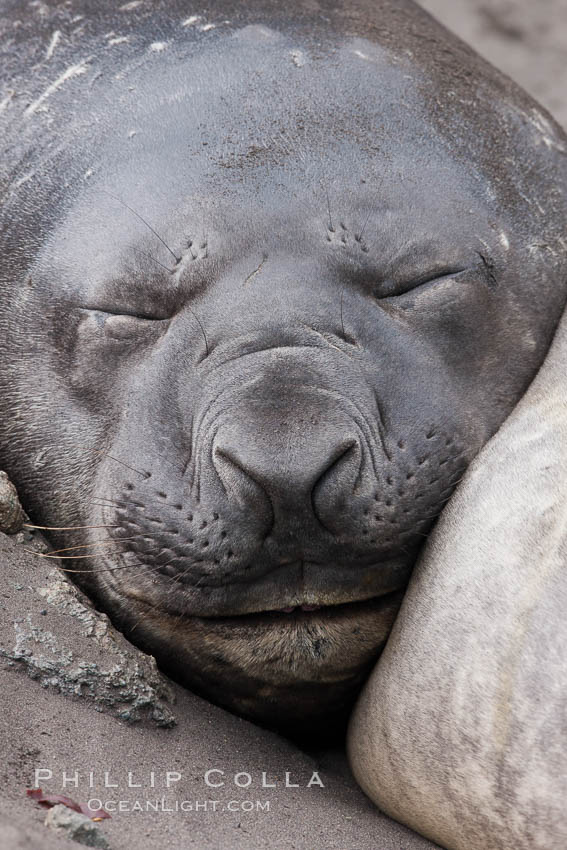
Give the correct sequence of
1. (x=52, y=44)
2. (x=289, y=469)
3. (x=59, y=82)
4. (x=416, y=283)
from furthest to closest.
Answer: (x=52, y=44) → (x=59, y=82) → (x=416, y=283) → (x=289, y=469)

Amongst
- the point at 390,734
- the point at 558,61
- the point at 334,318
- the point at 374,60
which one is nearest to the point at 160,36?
the point at 374,60

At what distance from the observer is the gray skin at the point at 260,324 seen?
9.21 feet

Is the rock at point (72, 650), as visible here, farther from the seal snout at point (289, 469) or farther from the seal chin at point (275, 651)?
the seal snout at point (289, 469)

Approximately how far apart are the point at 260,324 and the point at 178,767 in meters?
1.16

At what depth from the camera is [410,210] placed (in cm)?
318

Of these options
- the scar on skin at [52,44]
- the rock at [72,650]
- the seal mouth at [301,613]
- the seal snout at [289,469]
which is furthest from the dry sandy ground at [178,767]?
the scar on skin at [52,44]

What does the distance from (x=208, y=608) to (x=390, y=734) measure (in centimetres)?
57

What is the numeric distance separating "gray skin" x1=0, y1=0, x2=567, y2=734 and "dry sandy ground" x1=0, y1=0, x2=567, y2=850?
7.5 inches

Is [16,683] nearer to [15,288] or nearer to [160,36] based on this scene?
[15,288]

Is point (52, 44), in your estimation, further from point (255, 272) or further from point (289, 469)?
point (289, 469)

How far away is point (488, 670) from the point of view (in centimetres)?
247

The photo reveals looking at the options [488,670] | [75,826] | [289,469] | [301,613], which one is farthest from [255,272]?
[75,826]

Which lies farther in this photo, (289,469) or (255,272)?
(255,272)

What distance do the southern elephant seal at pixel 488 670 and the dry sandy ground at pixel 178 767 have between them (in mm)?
173
